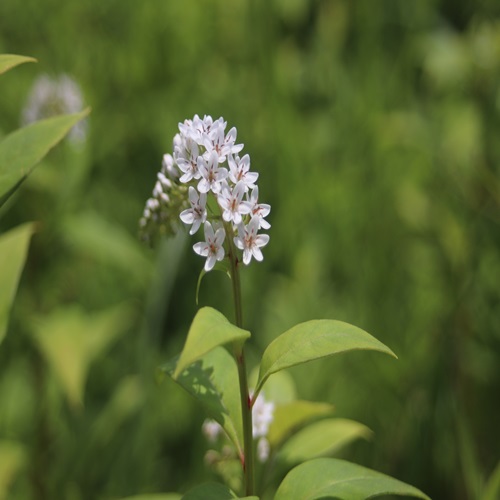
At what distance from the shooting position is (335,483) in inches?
37.6

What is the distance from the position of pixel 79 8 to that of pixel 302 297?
190 centimetres

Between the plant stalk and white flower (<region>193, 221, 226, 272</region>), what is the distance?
0.07 feet

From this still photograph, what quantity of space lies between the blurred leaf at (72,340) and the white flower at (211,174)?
99cm

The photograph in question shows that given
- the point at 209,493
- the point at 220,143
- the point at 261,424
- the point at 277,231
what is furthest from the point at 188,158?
the point at 277,231

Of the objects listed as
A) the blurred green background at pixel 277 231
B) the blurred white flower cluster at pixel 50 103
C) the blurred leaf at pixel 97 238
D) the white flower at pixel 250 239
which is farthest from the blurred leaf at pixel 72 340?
the white flower at pixel 250 239

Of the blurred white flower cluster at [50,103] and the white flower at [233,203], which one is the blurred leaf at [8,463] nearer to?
the blurred white flower cluster at [50,103]

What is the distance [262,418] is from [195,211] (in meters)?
0.46

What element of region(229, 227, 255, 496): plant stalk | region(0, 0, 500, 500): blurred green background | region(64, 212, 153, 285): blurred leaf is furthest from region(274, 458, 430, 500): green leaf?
region(64, 212, 153, 285): blurred leaf

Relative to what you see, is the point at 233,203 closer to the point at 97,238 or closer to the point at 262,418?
the point at 262,418

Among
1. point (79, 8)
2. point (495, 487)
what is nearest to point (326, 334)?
point (495, 487)

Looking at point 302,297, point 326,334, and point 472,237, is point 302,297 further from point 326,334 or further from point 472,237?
point 326,334

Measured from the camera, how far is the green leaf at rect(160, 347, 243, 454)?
989 mm

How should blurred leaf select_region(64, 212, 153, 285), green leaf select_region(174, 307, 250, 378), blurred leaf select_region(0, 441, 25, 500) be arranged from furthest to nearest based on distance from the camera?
blurred leaf select_region(64, 212, 153, 285), blurred leaf select_region(0, 441, 25, 500), green leaf select_region(174, 307, 250, 378)

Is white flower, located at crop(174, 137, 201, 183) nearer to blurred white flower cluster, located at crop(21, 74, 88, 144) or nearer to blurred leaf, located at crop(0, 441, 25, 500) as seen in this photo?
blurred leaf, located at crop(0, 441, 25, 500)
